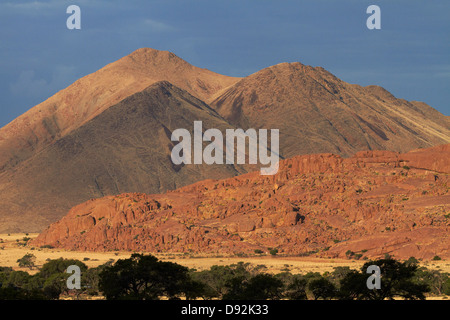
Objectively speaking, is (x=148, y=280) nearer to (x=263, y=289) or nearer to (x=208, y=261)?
(x=263, y=289)

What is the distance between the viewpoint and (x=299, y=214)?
109m

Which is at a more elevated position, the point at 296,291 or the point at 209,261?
the point at 209,261

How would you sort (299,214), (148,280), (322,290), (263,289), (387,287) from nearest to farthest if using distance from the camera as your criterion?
1. (148,280)
2. (387,287)
3. (263,289)
4. (322,290)
5. (299,214)

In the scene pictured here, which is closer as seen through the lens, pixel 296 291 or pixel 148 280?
pixel 148 280

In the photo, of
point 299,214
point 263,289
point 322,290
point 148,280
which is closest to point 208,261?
point 299,214

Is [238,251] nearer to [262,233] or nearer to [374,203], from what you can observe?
[262,233]

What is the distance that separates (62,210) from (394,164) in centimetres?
8807

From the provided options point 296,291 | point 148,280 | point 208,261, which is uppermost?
point 208,261

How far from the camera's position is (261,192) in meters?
118

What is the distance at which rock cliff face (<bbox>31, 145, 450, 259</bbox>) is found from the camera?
98562 millimetres

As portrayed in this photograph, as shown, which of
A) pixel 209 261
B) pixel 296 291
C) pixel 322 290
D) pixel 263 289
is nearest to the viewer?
pixel 263 289

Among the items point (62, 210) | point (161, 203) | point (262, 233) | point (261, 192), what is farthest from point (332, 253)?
point (62, 210)
